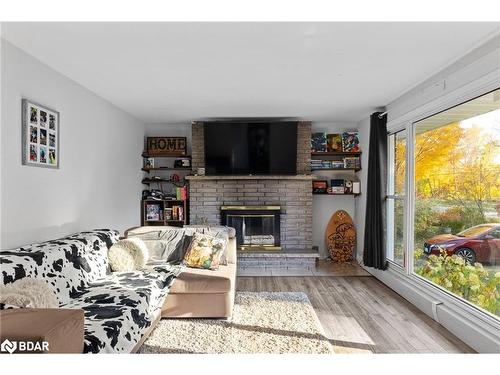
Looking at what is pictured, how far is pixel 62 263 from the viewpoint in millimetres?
2611

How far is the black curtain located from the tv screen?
4.15ft

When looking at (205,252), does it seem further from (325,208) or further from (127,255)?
(325,208)

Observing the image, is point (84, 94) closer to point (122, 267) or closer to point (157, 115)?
point (157, 115)

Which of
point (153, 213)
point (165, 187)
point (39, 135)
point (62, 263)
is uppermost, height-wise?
point (39, 135)

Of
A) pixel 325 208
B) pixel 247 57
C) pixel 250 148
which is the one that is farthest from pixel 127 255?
pixel 325 208

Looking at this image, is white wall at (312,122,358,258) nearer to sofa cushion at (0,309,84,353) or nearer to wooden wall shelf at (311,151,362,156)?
wooden wall shelf at (311,151,362,156)

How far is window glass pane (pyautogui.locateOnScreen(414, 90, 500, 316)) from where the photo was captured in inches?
110

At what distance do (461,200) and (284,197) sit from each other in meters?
2.88

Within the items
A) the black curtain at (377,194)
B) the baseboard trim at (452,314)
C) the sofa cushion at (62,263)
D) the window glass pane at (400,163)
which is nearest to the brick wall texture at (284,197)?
the black curtain at (377,194)

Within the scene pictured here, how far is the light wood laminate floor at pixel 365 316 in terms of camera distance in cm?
270

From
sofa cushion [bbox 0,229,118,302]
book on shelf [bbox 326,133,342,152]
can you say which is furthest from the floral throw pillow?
book on shelf [bbox 326,133,342,152]

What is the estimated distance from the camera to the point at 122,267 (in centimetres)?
332
